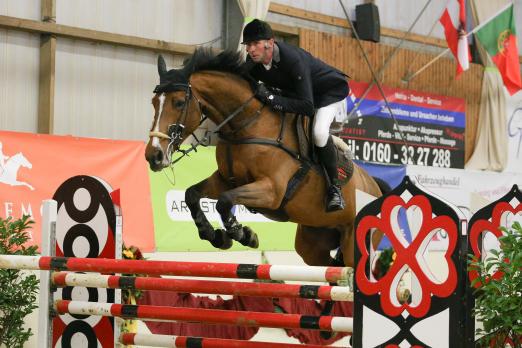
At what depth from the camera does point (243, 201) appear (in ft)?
14.7

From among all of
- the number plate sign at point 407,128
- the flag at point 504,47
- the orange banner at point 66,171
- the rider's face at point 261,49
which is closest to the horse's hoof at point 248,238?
the rider's face at point 261,49

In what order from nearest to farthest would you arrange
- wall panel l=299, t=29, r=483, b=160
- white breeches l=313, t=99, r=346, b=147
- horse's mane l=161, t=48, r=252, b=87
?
horse's mane l=161, t=48, r=252, b=87, white breeches l=313, t=99, r=346, b=147, wall panel l=299, t=29, r=483, b=160

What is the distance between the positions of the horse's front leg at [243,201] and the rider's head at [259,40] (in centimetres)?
67

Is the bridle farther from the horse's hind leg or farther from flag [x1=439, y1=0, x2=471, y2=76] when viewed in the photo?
flag [x1=439, y1=0, x2=471, y2=76]

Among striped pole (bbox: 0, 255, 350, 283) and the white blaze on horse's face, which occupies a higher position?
the white blaze on horse's face

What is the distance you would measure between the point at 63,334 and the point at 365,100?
8420 millimetres

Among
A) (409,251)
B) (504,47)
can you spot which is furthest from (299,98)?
(504,47)

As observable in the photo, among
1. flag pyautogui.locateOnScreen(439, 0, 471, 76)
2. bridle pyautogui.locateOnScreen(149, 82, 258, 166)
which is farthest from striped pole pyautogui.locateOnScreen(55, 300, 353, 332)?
flag pyautogui.locateOnScreen(439, 0, 471, 76)

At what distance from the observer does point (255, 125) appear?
15.8ft

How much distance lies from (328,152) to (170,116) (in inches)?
38.0

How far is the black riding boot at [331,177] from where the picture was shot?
4961 millimetres

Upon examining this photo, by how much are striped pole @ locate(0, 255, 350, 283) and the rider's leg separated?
1.41 m

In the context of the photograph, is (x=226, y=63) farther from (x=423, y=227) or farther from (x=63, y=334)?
(x=423, y=227)

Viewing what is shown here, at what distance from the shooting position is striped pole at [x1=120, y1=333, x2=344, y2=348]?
11.7 feet
